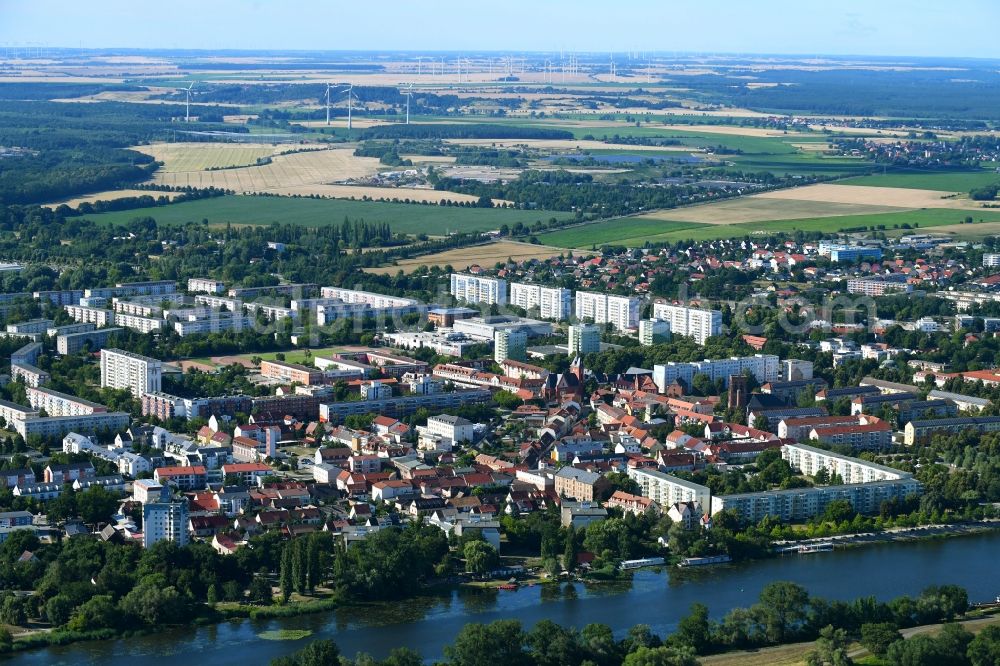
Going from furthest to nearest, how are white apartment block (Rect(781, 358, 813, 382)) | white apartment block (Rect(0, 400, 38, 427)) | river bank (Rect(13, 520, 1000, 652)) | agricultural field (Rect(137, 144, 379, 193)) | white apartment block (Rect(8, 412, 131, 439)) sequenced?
agricultural field (Rect(137, 144, 379, 193)) → white apartment block (Rect(781, 358, 813, 382)) → white apartment block (Rect(0, 400, 38, 427)) → white apartment block (Rect(8, 412, 131, 439)) → river bank (Rect(13, 520, 1000, 652))

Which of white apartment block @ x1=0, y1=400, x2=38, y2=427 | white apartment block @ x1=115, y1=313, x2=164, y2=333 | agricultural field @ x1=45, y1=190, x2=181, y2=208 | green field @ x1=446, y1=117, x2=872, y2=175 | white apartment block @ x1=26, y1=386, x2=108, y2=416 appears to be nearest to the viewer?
white apartment block @ x1=0, y1=400, x2=38, y2=427

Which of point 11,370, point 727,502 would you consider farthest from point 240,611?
point 11,370

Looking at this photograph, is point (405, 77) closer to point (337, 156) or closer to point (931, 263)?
point (337, 156)

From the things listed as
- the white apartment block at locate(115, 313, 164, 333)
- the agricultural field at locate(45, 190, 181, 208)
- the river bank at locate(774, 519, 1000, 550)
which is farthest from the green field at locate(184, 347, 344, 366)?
the agricultural field at locate(45, 190, 181, 208)

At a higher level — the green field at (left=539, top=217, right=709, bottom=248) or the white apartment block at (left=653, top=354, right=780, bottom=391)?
the white apartment block at (left=653, top=354, right=780, bottom=391)

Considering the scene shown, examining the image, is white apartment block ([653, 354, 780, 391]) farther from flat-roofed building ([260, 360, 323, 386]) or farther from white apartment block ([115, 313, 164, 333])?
white apartment block ([115, 313, 164, 333])

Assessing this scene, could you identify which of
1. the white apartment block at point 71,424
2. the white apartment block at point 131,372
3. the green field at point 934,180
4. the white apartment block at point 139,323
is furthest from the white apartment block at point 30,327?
the green field at point 934,180
